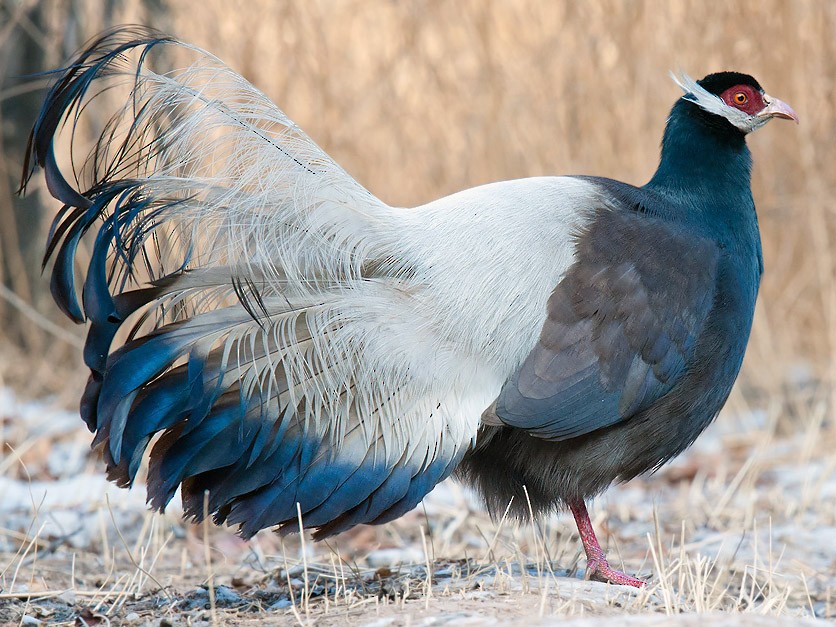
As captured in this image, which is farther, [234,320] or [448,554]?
[448,554]

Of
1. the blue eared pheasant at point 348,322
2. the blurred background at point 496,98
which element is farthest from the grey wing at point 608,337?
the blurred background at point 496,98

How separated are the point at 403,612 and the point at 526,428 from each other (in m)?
0.76

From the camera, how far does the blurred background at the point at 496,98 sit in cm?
725

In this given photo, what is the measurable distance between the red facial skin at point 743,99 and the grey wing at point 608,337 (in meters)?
0.83

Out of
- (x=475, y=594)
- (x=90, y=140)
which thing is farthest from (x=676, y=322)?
(x=90, y=140)

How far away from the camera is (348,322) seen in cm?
360

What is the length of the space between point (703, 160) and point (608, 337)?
0.97 m

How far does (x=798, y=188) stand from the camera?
7.57 meters

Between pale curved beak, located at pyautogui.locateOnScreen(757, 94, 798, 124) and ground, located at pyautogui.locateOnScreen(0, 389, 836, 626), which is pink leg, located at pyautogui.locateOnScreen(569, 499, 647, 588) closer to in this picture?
ground, located at pyautogui.locateOnScreen(0, 389, 836, 626)

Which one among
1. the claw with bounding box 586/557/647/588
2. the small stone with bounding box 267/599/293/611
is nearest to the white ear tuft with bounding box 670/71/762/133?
the claw with bounding box 586/557/647/588

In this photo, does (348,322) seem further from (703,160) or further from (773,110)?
(773,110)

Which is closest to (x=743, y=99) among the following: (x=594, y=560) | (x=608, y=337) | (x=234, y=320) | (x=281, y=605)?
(x=608, y=337)

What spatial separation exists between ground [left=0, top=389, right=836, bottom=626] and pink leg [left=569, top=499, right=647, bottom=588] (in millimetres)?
94

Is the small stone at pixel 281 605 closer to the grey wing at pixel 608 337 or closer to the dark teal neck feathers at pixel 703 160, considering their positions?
the grey wing at pixel 608 337
